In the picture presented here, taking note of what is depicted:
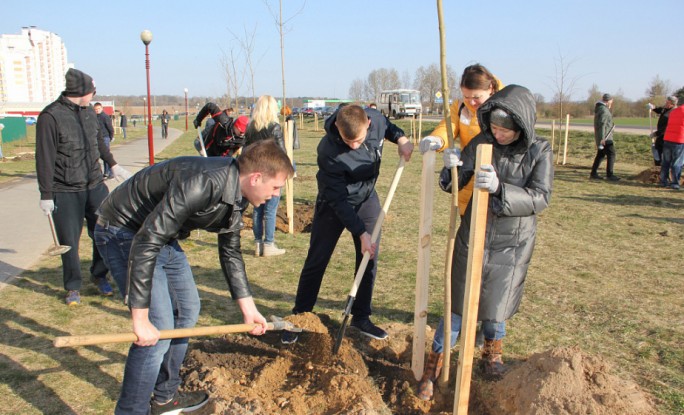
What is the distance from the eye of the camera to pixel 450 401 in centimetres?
330

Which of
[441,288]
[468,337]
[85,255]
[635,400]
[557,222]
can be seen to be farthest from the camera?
[557,222]

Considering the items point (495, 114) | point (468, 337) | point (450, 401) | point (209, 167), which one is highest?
point (495, 114)

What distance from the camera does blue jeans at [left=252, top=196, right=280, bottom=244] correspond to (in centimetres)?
644

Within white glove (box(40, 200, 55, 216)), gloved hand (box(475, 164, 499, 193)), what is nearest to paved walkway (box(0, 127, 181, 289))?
white glove (box(40, 200, 55, 216))

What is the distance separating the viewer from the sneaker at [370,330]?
13.5ft

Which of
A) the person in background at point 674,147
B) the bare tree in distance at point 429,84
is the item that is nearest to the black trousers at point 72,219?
the person in background at point 674,147

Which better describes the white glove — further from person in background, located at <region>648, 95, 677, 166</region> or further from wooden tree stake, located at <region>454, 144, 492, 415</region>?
person in background, located at <region>648, 95, 677, 166</region>

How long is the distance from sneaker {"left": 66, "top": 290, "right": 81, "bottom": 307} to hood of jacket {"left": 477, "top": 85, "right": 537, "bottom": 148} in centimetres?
399

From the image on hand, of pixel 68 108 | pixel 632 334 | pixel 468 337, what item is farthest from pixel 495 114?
pixel 68 108

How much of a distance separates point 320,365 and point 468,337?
1.39 meters

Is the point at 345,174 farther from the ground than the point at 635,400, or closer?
farther from the ground

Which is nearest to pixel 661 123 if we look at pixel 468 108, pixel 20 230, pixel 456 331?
pixel 468 108

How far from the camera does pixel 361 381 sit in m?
3.30

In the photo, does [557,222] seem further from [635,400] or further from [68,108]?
[68,108]
